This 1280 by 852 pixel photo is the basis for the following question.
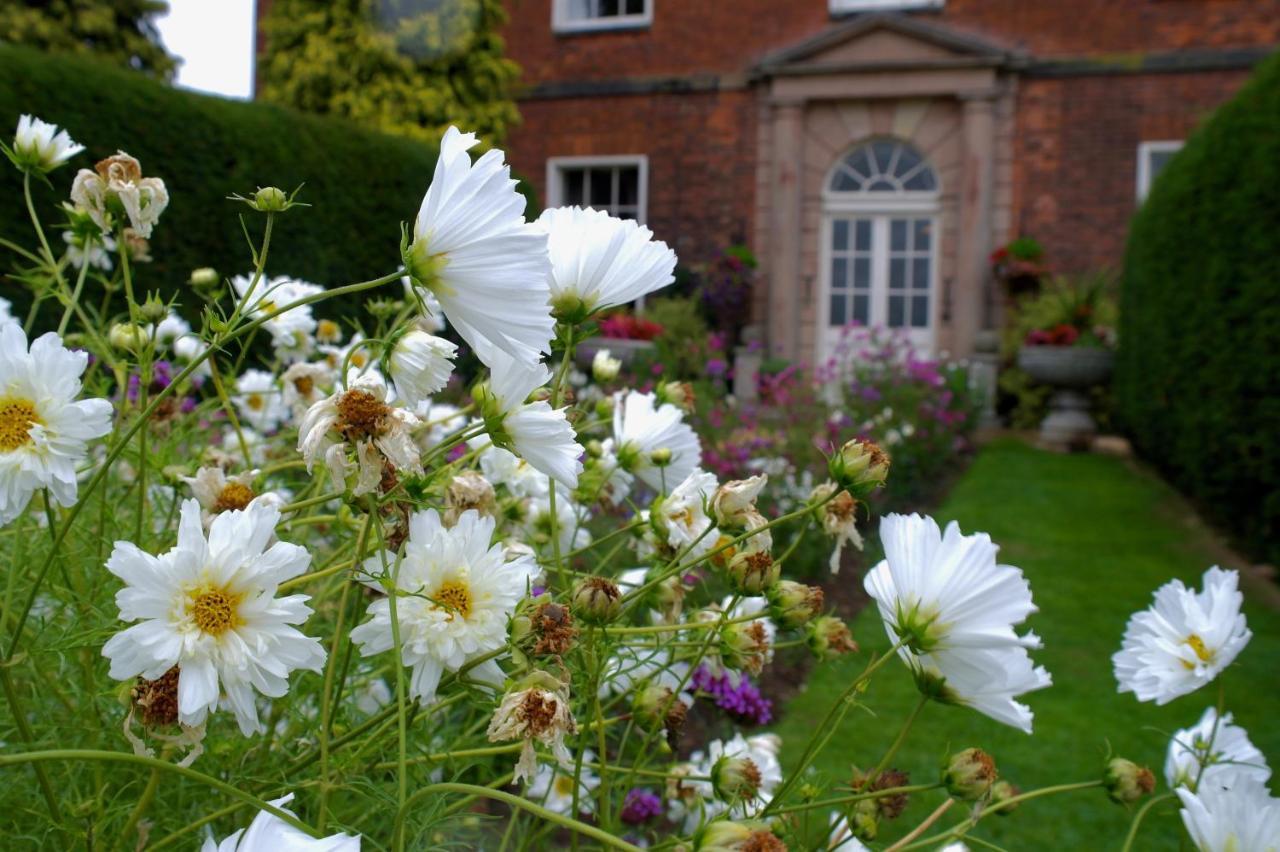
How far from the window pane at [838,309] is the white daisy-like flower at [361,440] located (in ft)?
32.7

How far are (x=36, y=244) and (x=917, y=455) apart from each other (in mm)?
4592

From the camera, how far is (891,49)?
9.64 metres

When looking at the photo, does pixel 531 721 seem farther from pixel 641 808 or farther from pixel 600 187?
pixel 600 187

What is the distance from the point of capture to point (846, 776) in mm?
2732

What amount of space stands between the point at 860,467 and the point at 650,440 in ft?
0.99

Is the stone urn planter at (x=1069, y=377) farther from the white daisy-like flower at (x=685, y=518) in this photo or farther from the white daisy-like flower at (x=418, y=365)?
the white daisy-like flower at (x=418, y=365)

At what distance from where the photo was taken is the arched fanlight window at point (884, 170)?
10.0 metres

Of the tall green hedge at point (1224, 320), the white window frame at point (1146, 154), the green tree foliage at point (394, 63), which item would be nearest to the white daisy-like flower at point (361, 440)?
the tall green hedge at point (1224, 320)

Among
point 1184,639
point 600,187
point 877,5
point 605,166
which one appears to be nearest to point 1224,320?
point 1184,639

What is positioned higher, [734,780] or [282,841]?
[282,841]

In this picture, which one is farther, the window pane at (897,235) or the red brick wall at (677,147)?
the red brick wall at (677,147)

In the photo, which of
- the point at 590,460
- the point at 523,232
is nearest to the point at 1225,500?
the point at 590,460

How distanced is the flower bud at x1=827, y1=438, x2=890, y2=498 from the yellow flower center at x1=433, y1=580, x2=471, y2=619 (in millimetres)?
266

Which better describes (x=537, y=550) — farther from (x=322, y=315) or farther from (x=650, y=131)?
(x=650, y=131)
